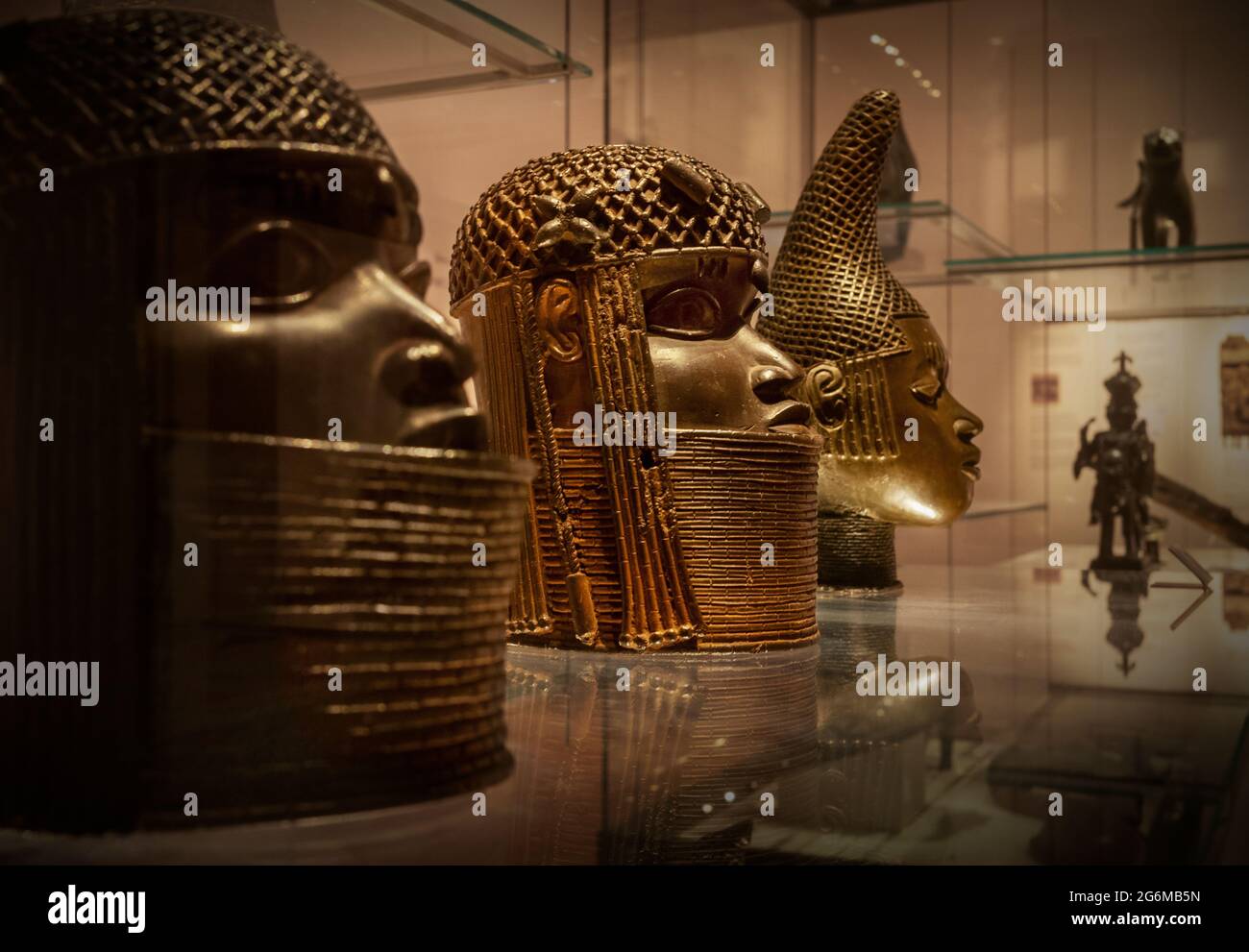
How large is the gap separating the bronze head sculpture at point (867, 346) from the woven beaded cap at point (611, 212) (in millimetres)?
1034

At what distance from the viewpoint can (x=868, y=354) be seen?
13.6 feet

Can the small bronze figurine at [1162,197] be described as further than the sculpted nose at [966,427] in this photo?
Yes

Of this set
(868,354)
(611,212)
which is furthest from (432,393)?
(868,354)

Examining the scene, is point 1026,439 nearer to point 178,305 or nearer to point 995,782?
point 995,782

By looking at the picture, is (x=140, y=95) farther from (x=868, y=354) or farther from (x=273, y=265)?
(x=868, y=354)

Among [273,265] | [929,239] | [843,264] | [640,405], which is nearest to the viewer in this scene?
[273,265]

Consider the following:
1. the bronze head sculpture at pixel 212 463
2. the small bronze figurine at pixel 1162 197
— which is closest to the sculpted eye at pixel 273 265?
the bronze head sculpture at pixel 212 463

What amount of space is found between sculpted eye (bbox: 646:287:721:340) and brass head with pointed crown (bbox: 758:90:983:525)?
104cm

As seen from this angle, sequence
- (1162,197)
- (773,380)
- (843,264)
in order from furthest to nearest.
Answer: (1162,197), (843,264), (773,380)

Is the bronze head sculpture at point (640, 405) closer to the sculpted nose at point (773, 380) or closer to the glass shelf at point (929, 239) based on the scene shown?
the sculpted nose at point (773, 380)

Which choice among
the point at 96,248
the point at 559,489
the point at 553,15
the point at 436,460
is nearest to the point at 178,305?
the point at 96,248

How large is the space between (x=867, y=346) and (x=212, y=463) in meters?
2.84

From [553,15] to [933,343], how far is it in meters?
1.72

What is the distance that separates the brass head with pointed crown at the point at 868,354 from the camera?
4145 mm
